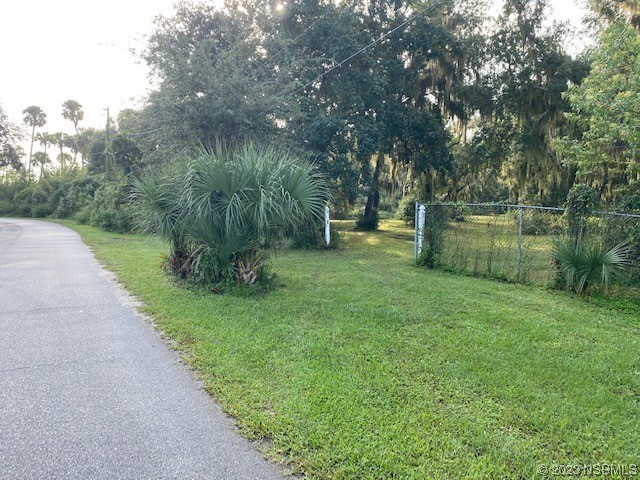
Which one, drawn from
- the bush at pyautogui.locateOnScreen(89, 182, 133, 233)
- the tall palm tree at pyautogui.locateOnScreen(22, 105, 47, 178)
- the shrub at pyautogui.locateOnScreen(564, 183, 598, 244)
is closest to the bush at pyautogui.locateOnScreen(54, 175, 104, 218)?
the bush at pyautogui.locateOnScreen(89, 182, 133, 233)

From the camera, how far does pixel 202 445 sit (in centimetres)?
261

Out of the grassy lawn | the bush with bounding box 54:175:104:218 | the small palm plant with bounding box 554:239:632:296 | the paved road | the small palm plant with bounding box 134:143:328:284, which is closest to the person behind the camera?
the paved road

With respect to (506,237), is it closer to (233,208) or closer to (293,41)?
(233,208)

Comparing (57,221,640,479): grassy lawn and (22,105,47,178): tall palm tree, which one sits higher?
(22,105,47,178): tall palm tree

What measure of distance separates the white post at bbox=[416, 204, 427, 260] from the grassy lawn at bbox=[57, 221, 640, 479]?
3.11m

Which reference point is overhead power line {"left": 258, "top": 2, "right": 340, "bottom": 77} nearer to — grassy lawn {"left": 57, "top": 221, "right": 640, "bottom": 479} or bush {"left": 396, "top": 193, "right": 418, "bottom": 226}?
grassy lawn {"left": 57, "top": 221, "right": 640, "bottom": 479}

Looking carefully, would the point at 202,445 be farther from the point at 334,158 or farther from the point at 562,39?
the point at 562,39

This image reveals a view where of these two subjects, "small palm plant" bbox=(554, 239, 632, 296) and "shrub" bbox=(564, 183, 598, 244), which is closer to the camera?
"small palm plant" bbox=(554, 239, 632, 296)

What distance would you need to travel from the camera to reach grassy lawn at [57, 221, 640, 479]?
254 cm

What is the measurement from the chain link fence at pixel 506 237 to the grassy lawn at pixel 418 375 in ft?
3.56

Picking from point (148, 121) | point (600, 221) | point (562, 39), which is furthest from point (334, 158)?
point (562, 39)

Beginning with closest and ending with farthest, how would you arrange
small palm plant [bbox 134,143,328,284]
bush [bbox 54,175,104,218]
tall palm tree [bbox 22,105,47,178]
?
small palm plant [bbox 134,143,328,284], bush [bbox 54,175,104,218], tall palm tree [bbox 22,105,47,178]

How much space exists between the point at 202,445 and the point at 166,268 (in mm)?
5902

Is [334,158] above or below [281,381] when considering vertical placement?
above
